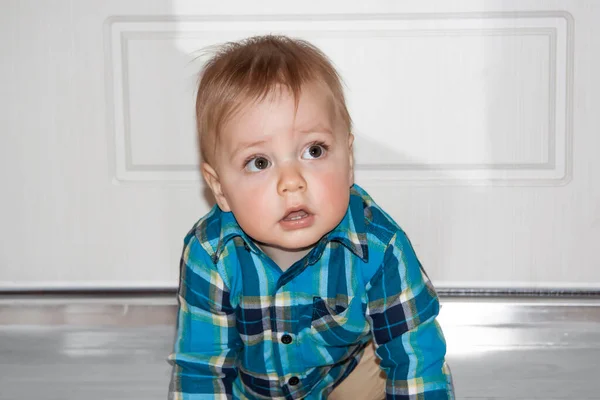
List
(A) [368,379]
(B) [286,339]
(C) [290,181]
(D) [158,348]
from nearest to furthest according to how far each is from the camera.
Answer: (C) [290,181] < (B) [286,339] < (A) [368,379] < (D) [158,348]

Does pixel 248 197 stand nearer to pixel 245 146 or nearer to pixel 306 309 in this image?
pixel 245 146

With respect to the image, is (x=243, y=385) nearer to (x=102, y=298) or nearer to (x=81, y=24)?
(x=102, y=298)

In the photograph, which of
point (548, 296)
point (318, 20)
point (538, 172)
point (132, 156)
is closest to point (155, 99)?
point (132, 156)

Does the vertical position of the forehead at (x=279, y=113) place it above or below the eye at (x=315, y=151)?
above

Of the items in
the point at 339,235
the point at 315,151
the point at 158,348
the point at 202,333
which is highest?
the point at 315,151

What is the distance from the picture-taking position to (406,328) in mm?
968

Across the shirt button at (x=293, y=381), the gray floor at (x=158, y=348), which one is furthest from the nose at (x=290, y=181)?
the gray floor at (x=158, y=348)

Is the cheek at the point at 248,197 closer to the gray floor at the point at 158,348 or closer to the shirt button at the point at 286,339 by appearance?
the shirt button at the point at 286,339

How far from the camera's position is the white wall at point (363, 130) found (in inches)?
55.1

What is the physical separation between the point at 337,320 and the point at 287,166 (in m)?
0.22

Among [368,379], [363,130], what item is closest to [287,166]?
[368,379]

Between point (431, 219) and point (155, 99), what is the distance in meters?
0.54

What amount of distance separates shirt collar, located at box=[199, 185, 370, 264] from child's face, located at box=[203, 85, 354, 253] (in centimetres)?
4

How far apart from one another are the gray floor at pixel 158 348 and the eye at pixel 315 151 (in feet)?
1.57
